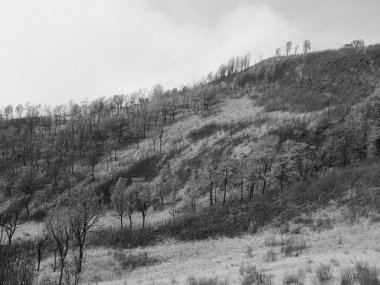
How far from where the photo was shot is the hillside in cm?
2617

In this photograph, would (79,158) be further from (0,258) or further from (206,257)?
(0,258)

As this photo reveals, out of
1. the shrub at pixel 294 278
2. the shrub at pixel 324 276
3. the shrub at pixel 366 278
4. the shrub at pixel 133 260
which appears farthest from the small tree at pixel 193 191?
the shrub at pixel 366 278

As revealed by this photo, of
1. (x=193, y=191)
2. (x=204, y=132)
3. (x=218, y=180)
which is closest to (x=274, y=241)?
(x=193, y=191)

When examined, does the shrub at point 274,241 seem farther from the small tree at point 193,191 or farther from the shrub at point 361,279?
the small tree at point 193,191

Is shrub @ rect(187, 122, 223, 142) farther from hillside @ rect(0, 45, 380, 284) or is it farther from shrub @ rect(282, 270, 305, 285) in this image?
shrub @ rect(282, 270, 305, 285)

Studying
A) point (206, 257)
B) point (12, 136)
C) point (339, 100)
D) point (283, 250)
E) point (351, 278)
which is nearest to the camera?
point (351, 278)

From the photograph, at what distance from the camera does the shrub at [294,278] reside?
12.0 meters

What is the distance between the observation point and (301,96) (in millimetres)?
121438

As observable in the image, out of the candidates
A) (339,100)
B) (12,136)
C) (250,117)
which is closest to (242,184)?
(250,117)

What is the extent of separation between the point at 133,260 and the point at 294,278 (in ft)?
78.5

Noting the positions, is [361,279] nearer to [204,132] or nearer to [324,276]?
[324,276]

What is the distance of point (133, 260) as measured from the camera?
32406 mm

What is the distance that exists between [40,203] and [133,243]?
6225 centimetres

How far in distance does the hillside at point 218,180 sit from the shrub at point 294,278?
0.55ft
